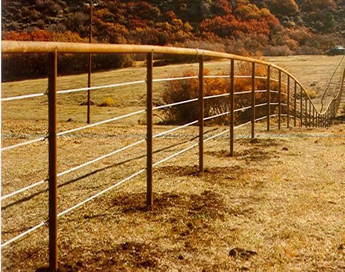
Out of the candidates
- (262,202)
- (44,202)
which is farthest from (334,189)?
(44,202)

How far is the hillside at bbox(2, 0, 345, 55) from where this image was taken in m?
41.9

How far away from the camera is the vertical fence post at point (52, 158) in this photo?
262 centimetres

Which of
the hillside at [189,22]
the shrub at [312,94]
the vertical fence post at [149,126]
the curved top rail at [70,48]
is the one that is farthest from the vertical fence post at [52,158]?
the hillside at [189,22]

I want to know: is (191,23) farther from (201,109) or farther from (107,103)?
(201,109)

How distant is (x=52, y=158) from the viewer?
2.66m

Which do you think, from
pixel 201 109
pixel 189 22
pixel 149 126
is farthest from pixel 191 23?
pixel 149 126

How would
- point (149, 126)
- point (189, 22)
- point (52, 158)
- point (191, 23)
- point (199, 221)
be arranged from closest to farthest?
point (52, 158)
point (199, 221)
point (149, 126)
point (191, 23)
point (189, 22)

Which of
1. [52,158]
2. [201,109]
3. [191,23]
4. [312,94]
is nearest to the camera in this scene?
[52,158]

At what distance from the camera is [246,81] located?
626 inches

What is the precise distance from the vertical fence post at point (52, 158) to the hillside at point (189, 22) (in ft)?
119

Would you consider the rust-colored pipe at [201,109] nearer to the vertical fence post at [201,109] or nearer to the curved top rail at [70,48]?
the vertical fence post at [201,109]

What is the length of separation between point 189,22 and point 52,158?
46783 mm

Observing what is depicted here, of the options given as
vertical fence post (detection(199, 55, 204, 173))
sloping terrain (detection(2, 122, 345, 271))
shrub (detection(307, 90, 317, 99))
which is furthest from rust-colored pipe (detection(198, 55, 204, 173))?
shrub (detection(307, 90, 317, 99))

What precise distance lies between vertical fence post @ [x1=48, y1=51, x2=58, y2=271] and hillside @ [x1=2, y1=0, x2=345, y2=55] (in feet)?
119
